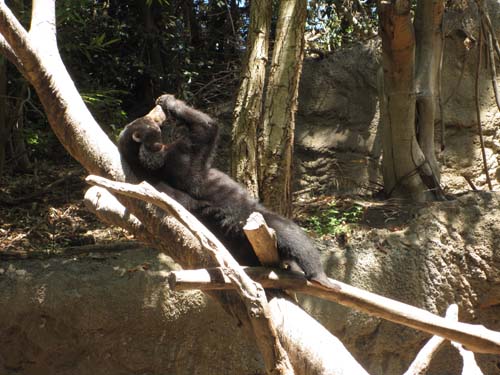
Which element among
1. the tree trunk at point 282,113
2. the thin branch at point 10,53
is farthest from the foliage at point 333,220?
the thin branch at point 10,53

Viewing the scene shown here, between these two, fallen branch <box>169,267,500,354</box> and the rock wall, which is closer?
fallen branch <box>169,267,500,354</box>

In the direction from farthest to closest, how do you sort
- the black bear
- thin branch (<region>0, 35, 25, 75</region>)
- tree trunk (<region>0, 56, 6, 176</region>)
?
tree trunk (<region>0, 56, 6, 176</region>) < the black bear < thin branch (<region>0, 35, 25, 75</region>)

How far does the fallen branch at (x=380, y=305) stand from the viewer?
3.29m

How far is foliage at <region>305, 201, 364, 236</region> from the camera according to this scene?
7012 millimetres

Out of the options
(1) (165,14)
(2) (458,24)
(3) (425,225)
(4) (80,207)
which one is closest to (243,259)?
(3) (425,225)

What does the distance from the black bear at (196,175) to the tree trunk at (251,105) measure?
0.28 meters

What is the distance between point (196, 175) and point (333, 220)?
2.51m

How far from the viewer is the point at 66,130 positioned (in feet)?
A: 13.8

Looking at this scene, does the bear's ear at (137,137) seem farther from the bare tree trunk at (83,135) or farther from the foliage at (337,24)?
the foliage at (337,24)

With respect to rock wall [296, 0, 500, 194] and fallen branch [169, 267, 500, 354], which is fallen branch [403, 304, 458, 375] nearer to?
fallen branch [169, 267, 500, 354]

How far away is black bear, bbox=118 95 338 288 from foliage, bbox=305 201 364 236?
2.09m

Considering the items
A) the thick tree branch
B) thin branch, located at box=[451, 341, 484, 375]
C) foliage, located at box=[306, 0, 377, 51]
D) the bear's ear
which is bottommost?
thin branch, located at box=[451, 341, 484, 375]

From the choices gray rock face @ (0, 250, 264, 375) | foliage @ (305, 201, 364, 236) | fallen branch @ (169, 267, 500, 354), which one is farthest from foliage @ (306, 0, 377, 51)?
fallen branch @ (169, 267, 500, 354)

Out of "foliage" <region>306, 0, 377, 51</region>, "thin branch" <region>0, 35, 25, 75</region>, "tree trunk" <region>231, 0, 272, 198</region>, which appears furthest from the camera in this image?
"foliage" <region>306, 0, 377, 51</region>
